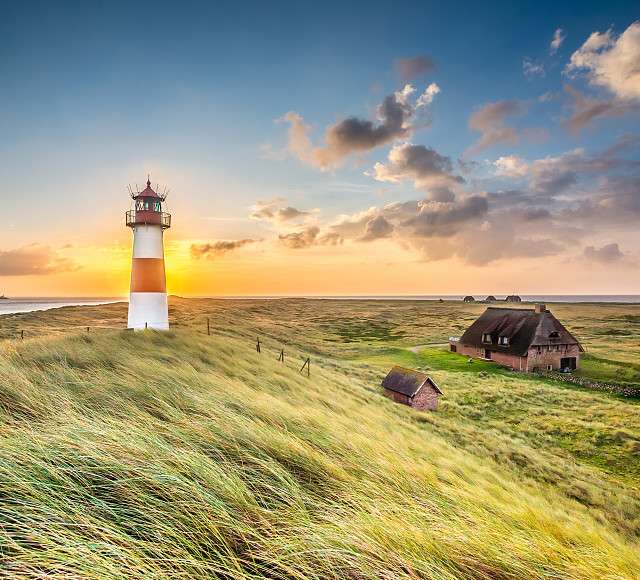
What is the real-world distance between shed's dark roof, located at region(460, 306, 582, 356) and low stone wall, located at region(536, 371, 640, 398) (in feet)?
10.1

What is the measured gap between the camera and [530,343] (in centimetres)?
3481

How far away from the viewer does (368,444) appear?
5.07 m

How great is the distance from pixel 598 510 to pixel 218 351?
12.2 meters

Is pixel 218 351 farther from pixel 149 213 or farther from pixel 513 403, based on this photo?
pixel 513 403

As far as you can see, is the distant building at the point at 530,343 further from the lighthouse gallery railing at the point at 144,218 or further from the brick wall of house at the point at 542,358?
the lighthouse gallery railing at the point at 144,218

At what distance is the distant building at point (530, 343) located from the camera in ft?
115

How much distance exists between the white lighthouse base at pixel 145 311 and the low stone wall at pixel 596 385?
102ft

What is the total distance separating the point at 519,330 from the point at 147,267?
34.7m

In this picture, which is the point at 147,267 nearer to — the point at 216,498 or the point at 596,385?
the point at 216,498

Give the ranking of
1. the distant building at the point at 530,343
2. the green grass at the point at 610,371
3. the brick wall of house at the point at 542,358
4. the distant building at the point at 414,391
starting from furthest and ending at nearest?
the distant building at the point at 530,343 → the brick wall of house at the point at 542,358 → the green grass at the point at 610,371 → the distant building at the point at 414,391

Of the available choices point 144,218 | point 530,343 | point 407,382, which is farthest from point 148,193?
point 530,343

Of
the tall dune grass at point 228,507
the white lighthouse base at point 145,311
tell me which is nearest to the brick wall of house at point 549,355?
the white lighthouse base at point 145,311

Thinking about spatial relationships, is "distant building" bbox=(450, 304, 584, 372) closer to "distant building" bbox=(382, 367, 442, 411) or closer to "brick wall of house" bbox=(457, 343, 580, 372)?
"brick wall of house" bbox=(457, 343, 580, 372)

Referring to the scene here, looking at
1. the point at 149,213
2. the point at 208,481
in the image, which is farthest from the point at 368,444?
the point at 149,213
